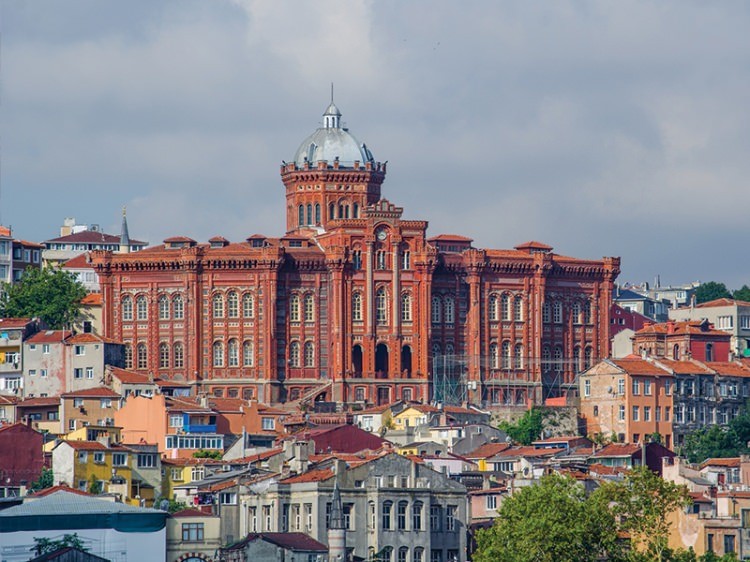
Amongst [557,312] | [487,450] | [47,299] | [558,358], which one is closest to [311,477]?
[487,450]

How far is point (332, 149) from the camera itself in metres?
193

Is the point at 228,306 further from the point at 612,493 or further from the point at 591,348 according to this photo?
the point at 612,493

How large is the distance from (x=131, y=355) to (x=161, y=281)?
541cm

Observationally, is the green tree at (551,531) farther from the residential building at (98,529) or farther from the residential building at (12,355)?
the residential building at (12,355)

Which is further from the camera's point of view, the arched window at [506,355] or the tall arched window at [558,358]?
the tall arched window at [558,358]

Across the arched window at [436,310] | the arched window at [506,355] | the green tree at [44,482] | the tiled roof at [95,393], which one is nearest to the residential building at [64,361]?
the tiled roof at [95,393]

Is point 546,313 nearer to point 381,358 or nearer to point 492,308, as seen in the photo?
point 492,308

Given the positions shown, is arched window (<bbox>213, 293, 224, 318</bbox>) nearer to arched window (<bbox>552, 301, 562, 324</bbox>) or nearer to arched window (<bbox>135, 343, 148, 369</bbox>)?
arched window (<bbox>135, 343, 148, 369</bbox>)

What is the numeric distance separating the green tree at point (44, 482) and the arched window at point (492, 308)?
50174 mm

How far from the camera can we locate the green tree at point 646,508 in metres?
113

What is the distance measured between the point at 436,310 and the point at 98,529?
6653 centimetres

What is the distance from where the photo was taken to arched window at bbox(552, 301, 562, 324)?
18175cm

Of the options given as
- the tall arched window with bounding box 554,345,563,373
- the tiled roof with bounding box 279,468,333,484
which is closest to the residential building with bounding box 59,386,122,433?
the tall arched window with bounding box 554,345,563,373

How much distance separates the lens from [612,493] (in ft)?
379
